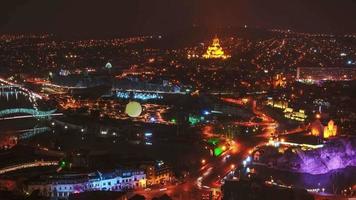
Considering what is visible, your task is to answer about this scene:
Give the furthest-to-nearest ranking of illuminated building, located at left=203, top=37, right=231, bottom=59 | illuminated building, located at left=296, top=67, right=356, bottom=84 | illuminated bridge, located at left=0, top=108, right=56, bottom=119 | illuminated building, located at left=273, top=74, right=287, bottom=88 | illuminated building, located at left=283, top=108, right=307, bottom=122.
A: illuminated building, located at left=203, top=37, right=231, bottom=59 < illuminated building, located at left=296, top=67, right=356, bottom=84 < illuminated building, located at left=273, top=74, right=287, bottom=88 < illuminated bridge, located at left=0, top=108, right=56, bottom=119 < illuminated building, located at left=283, top=108, right=307, bottom=122

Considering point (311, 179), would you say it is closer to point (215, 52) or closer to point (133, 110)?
point (133, 110)

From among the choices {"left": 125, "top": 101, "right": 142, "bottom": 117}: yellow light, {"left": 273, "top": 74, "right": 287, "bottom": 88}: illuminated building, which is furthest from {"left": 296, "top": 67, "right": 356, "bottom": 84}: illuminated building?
{"left": 125, "top": 101, "right": 142, "bottom": 117}: yellow light

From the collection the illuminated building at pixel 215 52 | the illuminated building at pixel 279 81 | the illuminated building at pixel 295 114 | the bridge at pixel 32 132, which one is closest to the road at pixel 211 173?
the illuminated building at pixel 295 114

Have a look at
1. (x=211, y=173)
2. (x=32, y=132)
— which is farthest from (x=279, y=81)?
(x=211, y=173)

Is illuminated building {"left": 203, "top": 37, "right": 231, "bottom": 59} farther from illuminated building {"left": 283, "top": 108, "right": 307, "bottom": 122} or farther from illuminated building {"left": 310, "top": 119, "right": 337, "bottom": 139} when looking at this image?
illuminated building {"left": 310, "top": 119, "right": 337, "bottom": 139}

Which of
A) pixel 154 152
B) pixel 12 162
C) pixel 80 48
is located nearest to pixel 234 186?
pixel 154 152

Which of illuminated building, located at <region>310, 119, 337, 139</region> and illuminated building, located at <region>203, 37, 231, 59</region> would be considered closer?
illuminated building, located at <region>310, 119, 337, 139</region>

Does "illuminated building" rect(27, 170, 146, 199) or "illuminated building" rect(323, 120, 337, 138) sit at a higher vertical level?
"illuminated building" rect(323, 120, 337, 138)

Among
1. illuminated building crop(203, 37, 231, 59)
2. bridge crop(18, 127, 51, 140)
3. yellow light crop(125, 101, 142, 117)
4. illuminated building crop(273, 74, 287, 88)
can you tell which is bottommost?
bridge crop(18, 127, 51, 140)

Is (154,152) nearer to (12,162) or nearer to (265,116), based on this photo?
(12,162)
